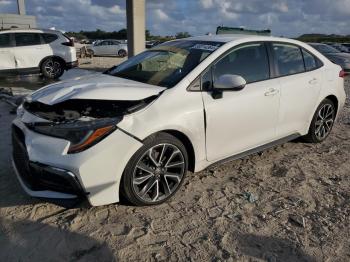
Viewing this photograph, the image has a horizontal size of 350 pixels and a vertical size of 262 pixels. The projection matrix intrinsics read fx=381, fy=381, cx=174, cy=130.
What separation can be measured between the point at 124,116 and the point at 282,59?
250 centimetres

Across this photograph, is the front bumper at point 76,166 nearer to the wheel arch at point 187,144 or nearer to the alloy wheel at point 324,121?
the wheel arch at point 187,144

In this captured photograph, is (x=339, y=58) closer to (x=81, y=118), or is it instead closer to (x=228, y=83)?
(x=228, y=83)

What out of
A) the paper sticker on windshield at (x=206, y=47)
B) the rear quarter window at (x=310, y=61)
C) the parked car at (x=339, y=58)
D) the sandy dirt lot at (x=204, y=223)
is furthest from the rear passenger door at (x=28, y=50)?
the parked car at (x=339, y=58)

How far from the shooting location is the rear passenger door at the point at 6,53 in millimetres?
12312

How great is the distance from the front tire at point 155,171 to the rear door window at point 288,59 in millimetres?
1883

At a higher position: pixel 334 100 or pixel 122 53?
pixel 334 100

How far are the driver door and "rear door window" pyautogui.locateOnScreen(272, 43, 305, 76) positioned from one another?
23cm

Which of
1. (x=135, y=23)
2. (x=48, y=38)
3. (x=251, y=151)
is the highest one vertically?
(x=135, y=23)

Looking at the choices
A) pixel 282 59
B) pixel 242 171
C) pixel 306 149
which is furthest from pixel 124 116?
pixel 306 149

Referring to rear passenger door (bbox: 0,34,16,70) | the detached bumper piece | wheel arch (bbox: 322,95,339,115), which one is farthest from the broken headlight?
rear passenger door (bbox: 0,34,16,70)

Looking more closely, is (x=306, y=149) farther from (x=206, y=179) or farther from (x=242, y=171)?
(x=206, y=179)

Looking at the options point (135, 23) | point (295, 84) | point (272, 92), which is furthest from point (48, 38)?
point (272, 92)

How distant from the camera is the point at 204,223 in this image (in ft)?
11.5

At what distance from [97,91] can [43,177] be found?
920 mm
